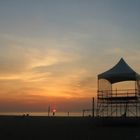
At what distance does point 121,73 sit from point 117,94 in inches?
86.3

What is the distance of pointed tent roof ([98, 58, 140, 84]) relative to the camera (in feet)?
116

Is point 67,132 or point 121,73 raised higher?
point 121,73

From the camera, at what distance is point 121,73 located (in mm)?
35750

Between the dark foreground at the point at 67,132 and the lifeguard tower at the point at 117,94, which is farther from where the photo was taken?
the lifeguard tower at the point at 117,94

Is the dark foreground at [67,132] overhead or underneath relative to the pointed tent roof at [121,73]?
underneath

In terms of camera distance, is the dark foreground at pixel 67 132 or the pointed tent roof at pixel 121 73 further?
the pointed tent roof at pixel 121 73

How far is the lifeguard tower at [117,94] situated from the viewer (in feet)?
118

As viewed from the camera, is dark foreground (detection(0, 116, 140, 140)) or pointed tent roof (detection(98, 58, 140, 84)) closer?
dark foreground (detection(0, 116, 140, 140))

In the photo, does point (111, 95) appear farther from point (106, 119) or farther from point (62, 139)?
point (62, 139)

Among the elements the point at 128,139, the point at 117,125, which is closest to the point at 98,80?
the point at 117,125

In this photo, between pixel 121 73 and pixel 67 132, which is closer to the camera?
pixel 67 132

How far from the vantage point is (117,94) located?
1451 inches

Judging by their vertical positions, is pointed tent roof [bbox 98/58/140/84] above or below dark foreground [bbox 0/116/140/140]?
above

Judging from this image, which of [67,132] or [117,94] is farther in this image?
[117,94]
